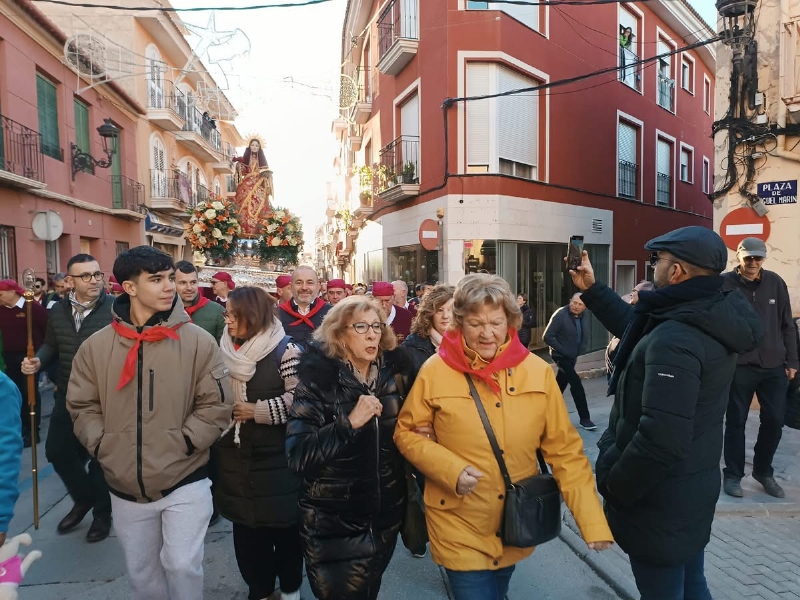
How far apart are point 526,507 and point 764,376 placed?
11.0ft

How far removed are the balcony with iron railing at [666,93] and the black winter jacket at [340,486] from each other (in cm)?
1965

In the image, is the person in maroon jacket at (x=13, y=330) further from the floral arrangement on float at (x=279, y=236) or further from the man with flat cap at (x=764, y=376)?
the man with flat cap at (x=764, y=376)

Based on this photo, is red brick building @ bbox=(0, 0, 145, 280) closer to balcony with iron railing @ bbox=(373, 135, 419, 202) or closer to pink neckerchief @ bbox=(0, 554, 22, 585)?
balcony with iron railing @ bbox=(373, 135, 419, 202)

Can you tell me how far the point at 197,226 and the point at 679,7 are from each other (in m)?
17.5

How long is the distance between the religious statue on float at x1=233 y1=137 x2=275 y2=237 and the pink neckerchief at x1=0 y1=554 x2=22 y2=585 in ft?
23.5

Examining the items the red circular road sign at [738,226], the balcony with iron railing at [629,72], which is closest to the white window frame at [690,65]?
the balcony with iron railing at [629,72]

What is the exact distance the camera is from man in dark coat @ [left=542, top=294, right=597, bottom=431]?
684 centimetres

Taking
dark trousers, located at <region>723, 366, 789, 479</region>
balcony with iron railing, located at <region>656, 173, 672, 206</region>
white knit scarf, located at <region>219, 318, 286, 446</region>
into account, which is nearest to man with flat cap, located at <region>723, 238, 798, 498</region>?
dark trousers, located at <region>723, 366, 789, 479</region>

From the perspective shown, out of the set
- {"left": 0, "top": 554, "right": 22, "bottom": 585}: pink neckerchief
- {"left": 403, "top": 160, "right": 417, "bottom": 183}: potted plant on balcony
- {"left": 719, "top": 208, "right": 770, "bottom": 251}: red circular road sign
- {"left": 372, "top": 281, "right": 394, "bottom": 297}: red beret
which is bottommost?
{"left": 0, "top": 554, "right": 22, "bottom": 585}: pink neckerchief

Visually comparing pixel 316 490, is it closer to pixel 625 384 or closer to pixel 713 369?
pixel 625 384

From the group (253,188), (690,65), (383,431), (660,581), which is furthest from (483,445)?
(690,65)

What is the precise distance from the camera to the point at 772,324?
4.49 meters

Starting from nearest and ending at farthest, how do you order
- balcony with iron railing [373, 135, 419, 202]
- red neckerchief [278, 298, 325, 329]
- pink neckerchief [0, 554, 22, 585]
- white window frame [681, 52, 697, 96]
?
pink neckerchief [0, 554, 22, 585] < red neckerchief [278, 298, 325, 329] < balcony with iron railing [373, 135, 419, 202] < white window frame [681, 52, 697, 96]

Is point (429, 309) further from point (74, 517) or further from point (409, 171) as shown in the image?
point (409, 171)
